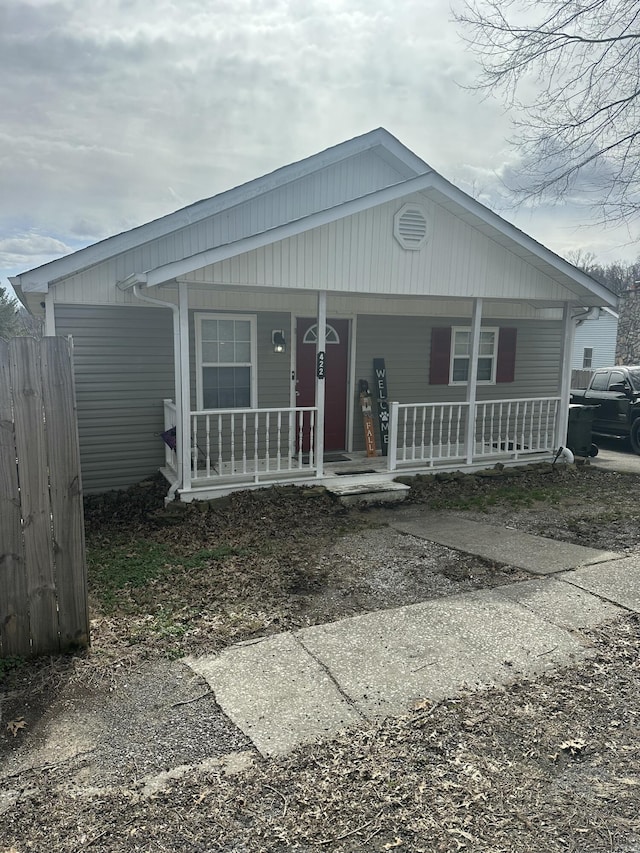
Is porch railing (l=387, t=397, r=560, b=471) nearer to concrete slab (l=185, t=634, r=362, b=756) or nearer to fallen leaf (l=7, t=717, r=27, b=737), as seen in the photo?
concrete slab (l=185, t=634, r=362, b=756)

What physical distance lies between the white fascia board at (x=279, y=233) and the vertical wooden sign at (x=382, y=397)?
3045 millimetres

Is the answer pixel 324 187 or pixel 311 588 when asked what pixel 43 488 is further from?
pixel 324 187

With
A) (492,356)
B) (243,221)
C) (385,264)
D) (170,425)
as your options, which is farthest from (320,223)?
(492,356)

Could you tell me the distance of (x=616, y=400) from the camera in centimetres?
1203

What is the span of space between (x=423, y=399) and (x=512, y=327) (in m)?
2.35

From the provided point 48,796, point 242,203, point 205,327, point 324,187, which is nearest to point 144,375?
point 205,327

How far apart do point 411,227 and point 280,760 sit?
259 inches

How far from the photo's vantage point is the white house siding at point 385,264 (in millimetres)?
6703

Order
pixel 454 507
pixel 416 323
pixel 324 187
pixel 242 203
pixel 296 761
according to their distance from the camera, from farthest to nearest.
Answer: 1. pixel 416 323
2. pixel 324 187
3. pixel 242 203
4. pixel 454 507
5. pixel 296 761

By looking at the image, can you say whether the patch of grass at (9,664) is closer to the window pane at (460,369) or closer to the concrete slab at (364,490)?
the concrete slab at (364,490)

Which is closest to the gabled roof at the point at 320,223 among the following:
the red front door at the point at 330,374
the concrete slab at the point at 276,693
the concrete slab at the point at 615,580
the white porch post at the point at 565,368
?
the white porch post at the point at 565,368

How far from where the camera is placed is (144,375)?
8.05 m

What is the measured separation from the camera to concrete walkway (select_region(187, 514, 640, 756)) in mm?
2945

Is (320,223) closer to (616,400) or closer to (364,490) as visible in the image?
(364,490)
